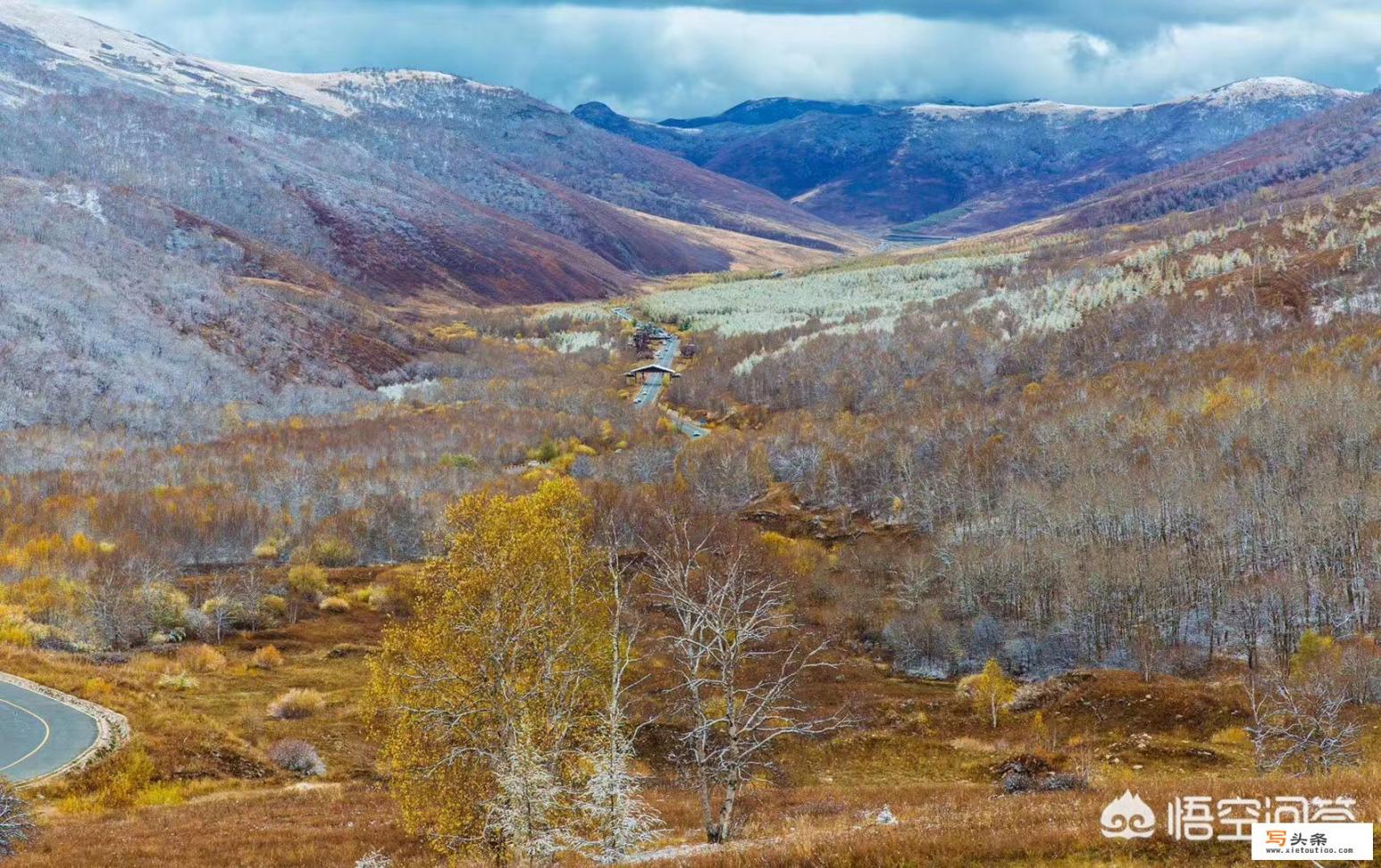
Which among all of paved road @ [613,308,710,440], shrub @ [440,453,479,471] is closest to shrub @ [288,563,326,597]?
shrub @ [440,453,479,471]

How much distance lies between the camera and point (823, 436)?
133250 mm

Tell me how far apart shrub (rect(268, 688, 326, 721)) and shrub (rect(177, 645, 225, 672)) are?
37.9 feet

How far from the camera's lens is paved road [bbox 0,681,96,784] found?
4025cm

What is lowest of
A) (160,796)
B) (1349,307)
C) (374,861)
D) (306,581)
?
(160,796)

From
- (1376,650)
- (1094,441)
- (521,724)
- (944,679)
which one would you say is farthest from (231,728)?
(1094,441)

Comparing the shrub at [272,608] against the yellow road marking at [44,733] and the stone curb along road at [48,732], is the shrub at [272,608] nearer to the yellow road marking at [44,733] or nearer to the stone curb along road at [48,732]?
the stone curb along road at [48,732]

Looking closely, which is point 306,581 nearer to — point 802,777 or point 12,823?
point 802,777

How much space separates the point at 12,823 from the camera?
28953mm

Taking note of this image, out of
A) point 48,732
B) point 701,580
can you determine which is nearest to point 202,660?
point 48,732

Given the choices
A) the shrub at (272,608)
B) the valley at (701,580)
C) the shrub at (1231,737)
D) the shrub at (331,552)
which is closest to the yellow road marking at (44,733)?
the valley at (701,580)

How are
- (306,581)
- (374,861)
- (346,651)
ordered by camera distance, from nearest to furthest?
(374,861)
(346,651)
(306,581)

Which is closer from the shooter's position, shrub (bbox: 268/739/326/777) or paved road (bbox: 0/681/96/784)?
paved road (bbox: 0/681/96/784)

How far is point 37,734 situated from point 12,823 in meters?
17.6

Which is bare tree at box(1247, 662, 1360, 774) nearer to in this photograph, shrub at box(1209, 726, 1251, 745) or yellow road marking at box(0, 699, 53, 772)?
shrub at box(1209, 726, 1251, 745)
